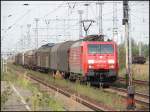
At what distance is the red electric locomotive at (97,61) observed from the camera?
90.6 ft

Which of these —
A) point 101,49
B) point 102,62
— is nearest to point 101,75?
point 102,62

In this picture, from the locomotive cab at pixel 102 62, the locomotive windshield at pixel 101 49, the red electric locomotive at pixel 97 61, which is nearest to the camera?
the red electric locomotive at pixel 97 61

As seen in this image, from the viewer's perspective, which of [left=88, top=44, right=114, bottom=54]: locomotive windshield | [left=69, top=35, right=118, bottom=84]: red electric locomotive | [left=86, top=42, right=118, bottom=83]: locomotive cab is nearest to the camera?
[left=69, top=35, right=118, bottom=84]: red electric locomotive

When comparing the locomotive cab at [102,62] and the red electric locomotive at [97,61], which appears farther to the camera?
the locomotive cab at [102,62]

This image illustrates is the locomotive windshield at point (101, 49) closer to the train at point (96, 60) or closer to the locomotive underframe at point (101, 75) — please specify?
the train at point (96, 60)

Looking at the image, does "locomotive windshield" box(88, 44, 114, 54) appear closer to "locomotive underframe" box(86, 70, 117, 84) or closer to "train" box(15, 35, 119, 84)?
"train" box(15, 35, 119, 84)

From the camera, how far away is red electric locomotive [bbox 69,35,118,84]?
27609 millimetres

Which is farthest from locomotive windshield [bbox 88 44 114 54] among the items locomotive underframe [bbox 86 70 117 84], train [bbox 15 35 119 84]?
locomotive underframe [bbox 86 70 117 84]

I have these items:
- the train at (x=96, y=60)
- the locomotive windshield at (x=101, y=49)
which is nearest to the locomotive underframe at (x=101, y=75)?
the train at (x=96, y=60)

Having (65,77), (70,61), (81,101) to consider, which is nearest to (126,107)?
(81,101)

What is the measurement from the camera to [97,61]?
91.9 feet

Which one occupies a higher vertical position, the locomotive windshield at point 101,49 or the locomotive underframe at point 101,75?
the locomotive windshield at point 101,49

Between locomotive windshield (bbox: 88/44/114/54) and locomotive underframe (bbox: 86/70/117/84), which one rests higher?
locomotive windshield (bbox: 88/44/114/54)

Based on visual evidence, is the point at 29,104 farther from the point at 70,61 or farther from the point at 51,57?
the point at 51,57
